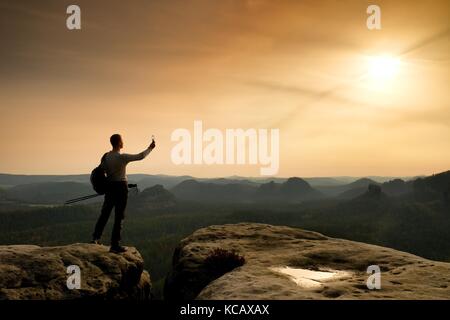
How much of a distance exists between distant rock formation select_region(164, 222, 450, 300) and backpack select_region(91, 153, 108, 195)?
191 inches

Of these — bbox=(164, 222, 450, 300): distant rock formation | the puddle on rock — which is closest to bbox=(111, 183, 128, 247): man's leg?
bbox=(164, 222, 450, 300): distant rock formation

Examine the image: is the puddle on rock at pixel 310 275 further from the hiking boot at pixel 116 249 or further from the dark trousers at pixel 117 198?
the hiking boot at pixel 116 249

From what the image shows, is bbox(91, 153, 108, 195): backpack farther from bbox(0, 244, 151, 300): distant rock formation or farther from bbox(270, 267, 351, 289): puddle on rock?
bbox(270, 267, 351, 289): puddle on rock

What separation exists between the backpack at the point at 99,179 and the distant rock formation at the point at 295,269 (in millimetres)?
4844

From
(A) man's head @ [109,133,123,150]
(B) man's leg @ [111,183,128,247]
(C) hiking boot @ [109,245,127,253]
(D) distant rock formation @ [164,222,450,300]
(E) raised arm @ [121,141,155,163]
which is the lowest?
(D) distant rock formation @ [164,222,450,300]

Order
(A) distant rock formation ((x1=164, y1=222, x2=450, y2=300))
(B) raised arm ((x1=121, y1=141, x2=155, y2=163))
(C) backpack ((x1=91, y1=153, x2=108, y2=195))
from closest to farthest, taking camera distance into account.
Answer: (A) distant rock formation ((x1=164, y1=222, x2=450, y2=300)), (B) raised arm ((x1=121, y1=141, x2=155, y2=163)), (C) backpack ((x1=91, y1=153, x2=108, y2=195))

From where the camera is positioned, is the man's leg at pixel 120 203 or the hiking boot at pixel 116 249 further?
the hiking boot at pixel 116 249

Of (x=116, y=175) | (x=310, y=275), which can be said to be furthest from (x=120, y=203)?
Result: (x=310, y=275)

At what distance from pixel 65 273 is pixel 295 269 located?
26.8 feet

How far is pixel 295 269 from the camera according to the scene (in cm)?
1380

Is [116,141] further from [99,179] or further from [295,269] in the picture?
[295,269]

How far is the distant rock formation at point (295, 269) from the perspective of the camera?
1009 centimetres

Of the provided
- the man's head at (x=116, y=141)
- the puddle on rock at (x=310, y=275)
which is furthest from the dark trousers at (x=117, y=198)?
the puddle on rock at (x=310, y=275)

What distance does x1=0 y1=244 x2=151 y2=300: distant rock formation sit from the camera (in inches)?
452
